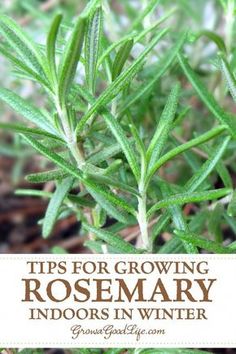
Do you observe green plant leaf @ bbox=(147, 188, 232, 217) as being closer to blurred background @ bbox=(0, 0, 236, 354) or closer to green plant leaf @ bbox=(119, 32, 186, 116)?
green plant leaf @ bbox=(119, 32, 186, 116)

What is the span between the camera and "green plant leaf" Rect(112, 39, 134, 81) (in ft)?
2.59

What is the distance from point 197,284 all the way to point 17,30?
1.32ft

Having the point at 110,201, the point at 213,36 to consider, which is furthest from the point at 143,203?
the point at 213,36

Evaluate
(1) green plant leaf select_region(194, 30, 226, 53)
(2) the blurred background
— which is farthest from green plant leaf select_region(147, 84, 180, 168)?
(2) the blurred background

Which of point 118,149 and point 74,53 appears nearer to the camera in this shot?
point 74,53

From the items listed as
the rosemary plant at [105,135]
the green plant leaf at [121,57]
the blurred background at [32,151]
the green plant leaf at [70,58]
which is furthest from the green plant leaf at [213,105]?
the blurred background at [32,151]

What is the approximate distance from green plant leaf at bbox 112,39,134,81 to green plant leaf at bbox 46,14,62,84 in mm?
107

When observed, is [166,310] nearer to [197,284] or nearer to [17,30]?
[197,284]

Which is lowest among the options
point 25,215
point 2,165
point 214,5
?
point 25,215

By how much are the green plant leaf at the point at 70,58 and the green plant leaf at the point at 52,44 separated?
0.03ft

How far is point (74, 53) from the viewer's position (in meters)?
0.70

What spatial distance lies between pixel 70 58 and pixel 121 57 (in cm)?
12

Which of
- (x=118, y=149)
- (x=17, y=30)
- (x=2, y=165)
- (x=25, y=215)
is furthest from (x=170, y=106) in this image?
(x=2, y=165)

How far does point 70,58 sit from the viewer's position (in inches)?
27.9
